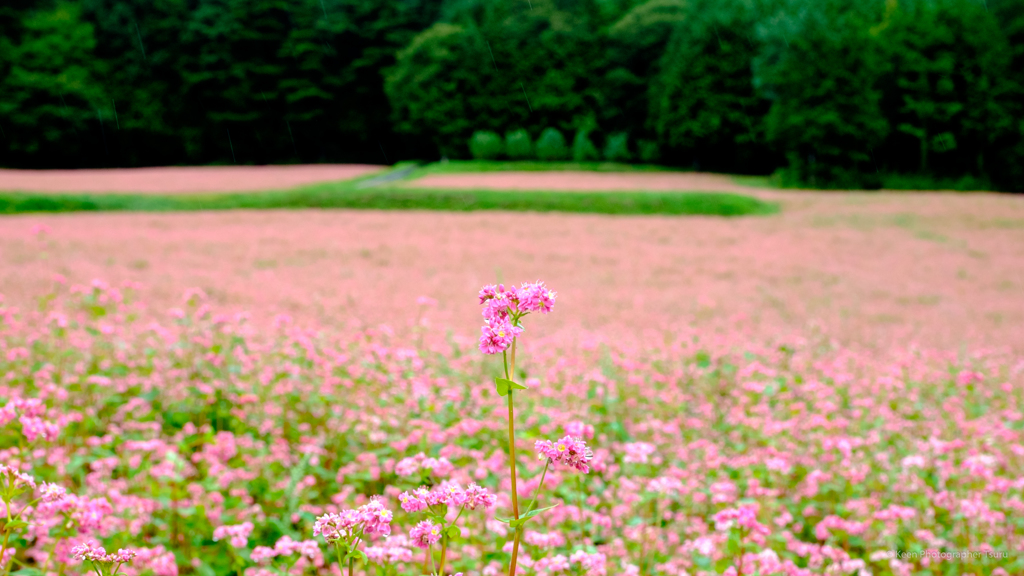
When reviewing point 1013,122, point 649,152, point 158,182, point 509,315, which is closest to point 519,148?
point 649,152

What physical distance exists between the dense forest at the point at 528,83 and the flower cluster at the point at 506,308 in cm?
3169

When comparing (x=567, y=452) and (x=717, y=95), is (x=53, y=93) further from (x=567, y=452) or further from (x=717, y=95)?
(x=567, y=452)

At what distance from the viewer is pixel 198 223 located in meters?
16.3

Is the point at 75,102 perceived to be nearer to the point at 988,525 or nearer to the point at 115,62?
the point at 115,62

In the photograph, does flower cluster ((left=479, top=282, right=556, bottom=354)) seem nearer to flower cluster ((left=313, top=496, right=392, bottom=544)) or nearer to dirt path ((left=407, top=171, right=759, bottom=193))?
flower cluster ((left=313, top=496, right=392, bottom=544))

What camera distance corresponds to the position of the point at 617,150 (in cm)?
3953

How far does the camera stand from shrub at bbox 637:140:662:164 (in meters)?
39.6

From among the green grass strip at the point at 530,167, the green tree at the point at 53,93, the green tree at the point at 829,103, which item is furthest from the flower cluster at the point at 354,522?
the green tree at the point at 53,93

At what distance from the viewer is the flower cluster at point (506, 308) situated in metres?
1.01

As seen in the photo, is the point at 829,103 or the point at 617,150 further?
the point at 617,150

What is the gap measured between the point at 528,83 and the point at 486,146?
6.26 metres

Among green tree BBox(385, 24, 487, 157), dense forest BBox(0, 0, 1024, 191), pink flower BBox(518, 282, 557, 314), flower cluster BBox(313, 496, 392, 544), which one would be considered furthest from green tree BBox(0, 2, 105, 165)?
pink flower BBox(518, 282, 557, 314)

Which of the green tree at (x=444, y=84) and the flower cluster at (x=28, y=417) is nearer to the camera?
the flower cluster at (x=28, y=417)

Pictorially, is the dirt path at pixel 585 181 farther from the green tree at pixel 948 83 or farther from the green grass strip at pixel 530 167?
the green tree at pixel 948 83
